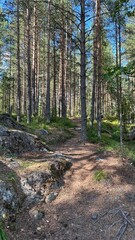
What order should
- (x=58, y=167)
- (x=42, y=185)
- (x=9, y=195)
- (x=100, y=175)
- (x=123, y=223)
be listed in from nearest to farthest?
1. (x=123, y=223)
2. (x=9, y=195)
3. (x=42, y=185)
4. (x=100, y=175)
5. (x=58, y=167)

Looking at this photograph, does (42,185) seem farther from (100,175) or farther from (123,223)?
(123,223)

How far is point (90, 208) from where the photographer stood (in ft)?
20.2

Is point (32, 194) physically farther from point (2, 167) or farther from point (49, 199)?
point (2, 167)

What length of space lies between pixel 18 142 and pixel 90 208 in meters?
3.83

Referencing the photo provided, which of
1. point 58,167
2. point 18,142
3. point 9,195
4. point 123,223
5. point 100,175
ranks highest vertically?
point 18,142

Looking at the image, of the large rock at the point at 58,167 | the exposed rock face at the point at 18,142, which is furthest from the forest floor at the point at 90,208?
the exposed rock face at the point at 18,142

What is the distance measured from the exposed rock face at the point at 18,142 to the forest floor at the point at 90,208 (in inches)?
71.9

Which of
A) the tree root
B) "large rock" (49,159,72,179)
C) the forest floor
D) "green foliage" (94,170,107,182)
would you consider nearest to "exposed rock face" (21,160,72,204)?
"large rock" (49,159,72,179)

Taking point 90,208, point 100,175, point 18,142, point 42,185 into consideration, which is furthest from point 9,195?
point 18,142

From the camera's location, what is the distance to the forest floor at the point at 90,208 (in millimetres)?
5410

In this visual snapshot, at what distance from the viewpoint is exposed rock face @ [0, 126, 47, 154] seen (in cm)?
868

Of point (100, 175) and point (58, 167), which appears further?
point (58, 167)

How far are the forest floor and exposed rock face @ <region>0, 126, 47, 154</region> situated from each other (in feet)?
5.99

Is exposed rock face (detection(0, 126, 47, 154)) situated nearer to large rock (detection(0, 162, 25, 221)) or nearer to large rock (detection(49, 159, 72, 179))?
large rock (detection(49, 159, 72, 179))
